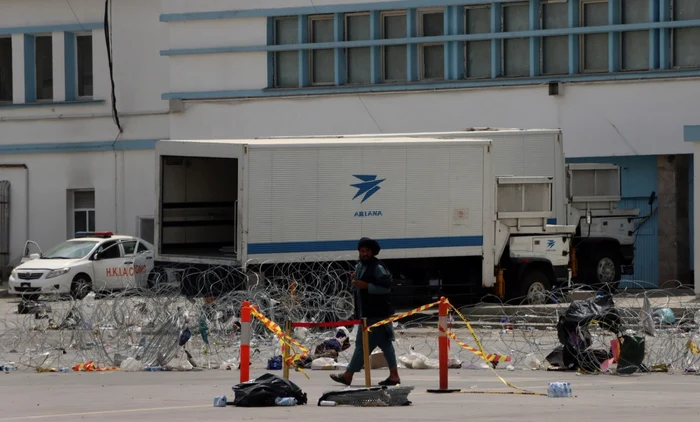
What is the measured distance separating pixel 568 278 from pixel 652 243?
21.6 ft

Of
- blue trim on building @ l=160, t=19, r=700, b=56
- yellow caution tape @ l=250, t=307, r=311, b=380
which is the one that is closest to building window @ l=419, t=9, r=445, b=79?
blue trim on building @ l=160, t=19, r=700, b=56

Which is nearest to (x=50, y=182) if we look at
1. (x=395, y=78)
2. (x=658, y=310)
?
(x=395, y=78)

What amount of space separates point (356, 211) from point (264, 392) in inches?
483

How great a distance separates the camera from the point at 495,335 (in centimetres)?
2142

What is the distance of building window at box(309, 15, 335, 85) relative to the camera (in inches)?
1462

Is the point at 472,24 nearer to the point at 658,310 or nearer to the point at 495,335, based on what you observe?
the point at 495,335

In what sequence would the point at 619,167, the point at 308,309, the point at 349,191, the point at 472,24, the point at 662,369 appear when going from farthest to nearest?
the point at 472,24, the point at 619,167, the point at 349,191, the point at 308,309, the point at 662,369

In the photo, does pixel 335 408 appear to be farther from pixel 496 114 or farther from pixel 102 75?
pixel 102 75

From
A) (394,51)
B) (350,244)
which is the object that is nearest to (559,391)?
(350,244)

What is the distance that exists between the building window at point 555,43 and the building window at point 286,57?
670 cm

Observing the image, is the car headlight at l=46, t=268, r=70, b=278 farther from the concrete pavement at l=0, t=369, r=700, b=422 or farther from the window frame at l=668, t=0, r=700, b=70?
the window frame at l=668, t=0, r=700, b=70

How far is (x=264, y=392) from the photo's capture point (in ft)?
43.4

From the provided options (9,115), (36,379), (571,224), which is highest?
(9,115)

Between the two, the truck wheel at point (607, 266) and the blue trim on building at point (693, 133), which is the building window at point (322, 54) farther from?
the blue trim on building at point (693, 133)
